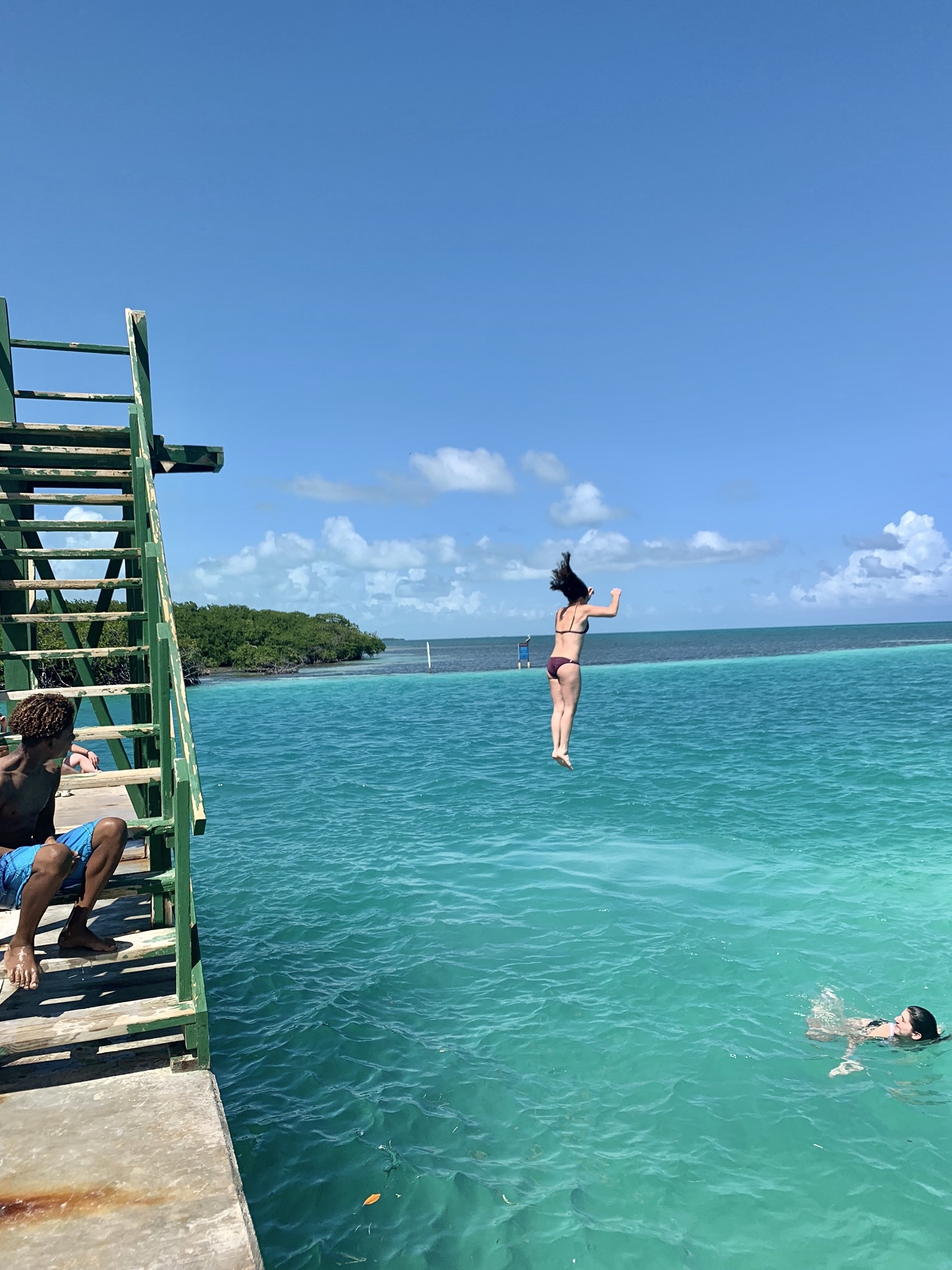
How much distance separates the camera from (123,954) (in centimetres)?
561

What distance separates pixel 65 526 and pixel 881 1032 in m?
10.3

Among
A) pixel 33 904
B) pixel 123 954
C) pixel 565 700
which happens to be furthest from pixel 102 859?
pixel 565 700

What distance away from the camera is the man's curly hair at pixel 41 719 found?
213 inches

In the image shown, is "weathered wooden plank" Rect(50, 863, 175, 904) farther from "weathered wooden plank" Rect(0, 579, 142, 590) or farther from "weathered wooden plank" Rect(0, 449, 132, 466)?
"weathered wooden plank" Rect(0, 449, 132, 466)

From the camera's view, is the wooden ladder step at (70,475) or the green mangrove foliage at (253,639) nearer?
the wooden ladder step at (70,475)

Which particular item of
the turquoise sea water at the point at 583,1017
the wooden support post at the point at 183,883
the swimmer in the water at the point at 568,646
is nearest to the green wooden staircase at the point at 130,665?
the wooden support post at the point at 183,883

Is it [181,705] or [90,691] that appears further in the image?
[90,691]

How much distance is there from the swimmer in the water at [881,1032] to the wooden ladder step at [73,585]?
8894 millimetres

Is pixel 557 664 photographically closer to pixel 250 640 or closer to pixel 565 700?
pixel 565 700

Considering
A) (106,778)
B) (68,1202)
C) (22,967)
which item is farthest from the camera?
(106,778)

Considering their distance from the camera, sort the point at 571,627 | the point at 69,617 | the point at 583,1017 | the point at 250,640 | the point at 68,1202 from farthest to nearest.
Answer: the point at 250,640, the point at 583,1017, the point at 571,627, the point at 69,617, the point at 68,1202

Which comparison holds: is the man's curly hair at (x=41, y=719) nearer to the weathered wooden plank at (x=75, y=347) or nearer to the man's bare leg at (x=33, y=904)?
the man's bare leg at (x=33, y=904)

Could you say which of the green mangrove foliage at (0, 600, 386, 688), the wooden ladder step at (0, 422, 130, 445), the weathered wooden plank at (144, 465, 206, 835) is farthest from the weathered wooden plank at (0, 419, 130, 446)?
the green mangrove foliage at (0, 600, 386, 688)

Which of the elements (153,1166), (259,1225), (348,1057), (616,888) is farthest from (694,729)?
(153,1166)
